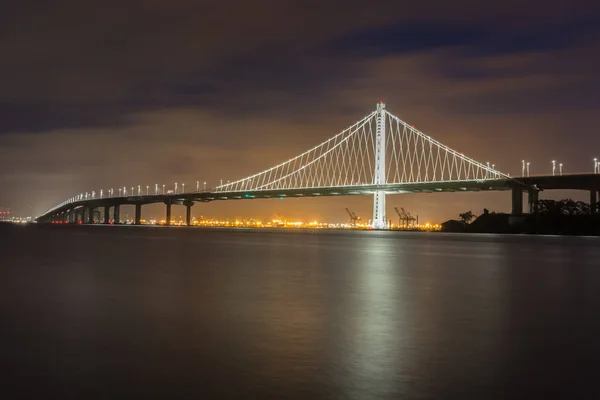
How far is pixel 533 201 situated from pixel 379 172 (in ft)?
A: 68.8

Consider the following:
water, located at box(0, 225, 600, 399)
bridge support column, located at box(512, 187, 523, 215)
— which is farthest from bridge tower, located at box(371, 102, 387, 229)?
water, located at box(0, 225, 600, 399)

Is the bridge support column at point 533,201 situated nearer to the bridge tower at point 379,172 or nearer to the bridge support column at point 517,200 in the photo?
the bridge support column at point 517,200

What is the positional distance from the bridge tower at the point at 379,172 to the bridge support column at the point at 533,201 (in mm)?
19487

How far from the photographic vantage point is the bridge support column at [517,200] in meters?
85.6

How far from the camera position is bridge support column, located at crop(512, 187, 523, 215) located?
281 ft

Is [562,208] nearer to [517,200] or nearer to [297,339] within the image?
[517,200]

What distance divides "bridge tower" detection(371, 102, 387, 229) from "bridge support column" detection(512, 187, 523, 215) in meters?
17.2

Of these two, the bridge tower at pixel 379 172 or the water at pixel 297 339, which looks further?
the bridge tower at pixel 379 172

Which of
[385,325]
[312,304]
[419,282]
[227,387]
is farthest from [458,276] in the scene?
[227,387]

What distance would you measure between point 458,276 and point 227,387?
16361mm

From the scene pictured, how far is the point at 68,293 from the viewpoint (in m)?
15.3

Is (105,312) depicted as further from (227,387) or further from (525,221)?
(525,221)

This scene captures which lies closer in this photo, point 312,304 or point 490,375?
point 490,375

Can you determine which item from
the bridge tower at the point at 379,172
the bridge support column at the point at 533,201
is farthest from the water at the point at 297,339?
the bridge support column at the point at 533,201
